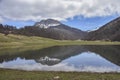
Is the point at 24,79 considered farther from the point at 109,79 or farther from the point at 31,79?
the point at 109,79

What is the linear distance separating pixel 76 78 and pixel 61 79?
6.23ft

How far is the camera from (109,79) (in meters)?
26.7

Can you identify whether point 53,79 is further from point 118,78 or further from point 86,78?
point 118,78

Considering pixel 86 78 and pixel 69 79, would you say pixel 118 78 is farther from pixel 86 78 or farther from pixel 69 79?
pixel 69 79

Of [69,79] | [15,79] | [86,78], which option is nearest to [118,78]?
[86,78]

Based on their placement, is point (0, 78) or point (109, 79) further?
point (0, 78)

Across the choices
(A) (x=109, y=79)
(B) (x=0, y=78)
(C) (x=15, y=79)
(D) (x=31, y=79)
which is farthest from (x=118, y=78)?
(B) (x=0, y=78)

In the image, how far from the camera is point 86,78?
2795cm

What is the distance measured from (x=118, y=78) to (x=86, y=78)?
3.72 metres

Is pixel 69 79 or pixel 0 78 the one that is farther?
pixel 0 78

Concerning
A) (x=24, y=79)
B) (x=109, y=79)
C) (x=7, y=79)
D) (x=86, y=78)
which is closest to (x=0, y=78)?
(x=7, y=79)

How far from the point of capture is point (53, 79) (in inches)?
1078

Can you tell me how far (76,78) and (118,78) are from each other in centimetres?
491

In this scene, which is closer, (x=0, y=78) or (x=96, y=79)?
(x=96, y=79)
